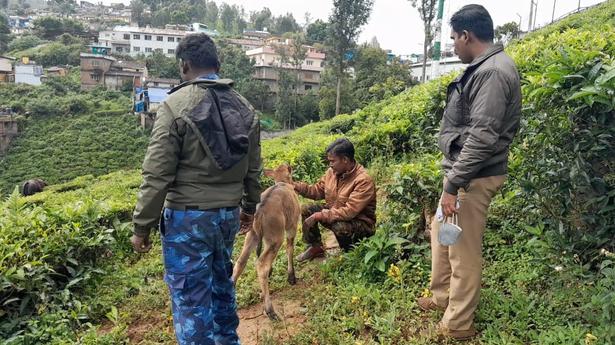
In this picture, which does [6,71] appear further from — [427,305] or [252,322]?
[427,305]

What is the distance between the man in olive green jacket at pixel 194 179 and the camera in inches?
111

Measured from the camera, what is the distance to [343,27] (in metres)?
37.5

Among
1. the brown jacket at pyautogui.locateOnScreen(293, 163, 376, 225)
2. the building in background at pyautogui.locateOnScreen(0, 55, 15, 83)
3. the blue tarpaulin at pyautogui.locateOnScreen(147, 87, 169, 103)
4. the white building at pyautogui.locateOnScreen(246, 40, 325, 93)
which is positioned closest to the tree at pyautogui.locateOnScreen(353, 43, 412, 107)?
the white building at pyautogui.locateOnScreen(246, 40, 325, 93)

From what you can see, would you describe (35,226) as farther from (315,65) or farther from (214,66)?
(315,65)

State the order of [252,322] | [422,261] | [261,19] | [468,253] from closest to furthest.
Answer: [468,253] < [252,322] < [422,261] < [261,19]

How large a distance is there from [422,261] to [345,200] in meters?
0.96

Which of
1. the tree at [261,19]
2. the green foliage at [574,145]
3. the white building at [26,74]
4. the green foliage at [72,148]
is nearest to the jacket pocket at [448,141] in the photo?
the green foliage at [574,145]

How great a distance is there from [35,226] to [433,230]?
392 cm

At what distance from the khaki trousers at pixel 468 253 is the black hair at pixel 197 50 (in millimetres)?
1899

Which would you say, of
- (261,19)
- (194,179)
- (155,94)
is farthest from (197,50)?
(261,19)

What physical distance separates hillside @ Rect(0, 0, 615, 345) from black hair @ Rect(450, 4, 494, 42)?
0.61 m

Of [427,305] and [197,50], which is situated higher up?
[197,50]

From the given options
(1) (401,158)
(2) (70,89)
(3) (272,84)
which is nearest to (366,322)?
(1) (401,158)

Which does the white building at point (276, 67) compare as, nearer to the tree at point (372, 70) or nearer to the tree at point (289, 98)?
the tree at point (289, 98)
